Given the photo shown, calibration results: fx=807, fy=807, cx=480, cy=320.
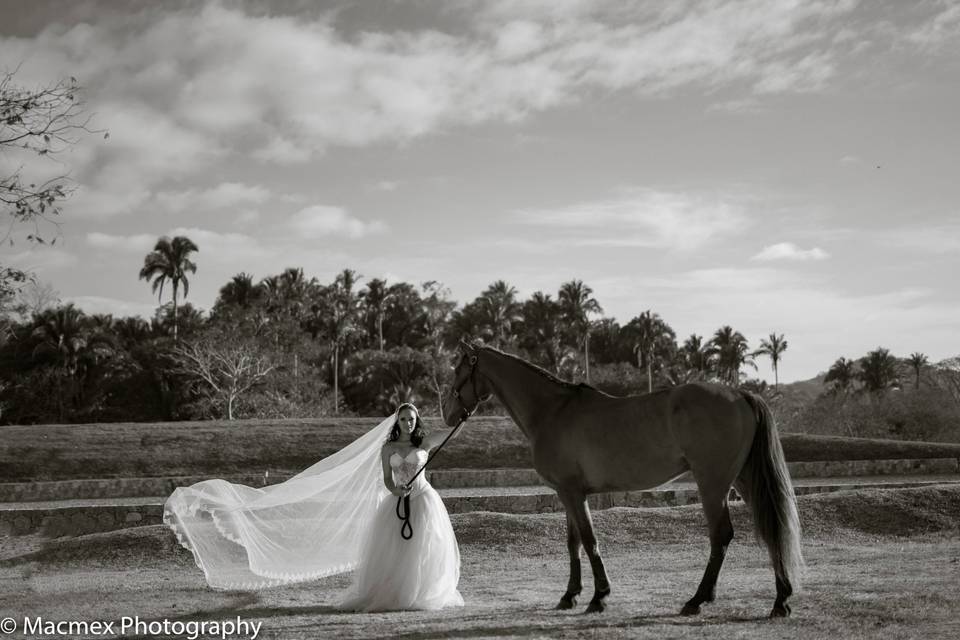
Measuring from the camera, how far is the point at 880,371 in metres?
68.2

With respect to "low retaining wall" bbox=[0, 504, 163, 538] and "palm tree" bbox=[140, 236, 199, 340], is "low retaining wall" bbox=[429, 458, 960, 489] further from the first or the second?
"palm tree" bbox=[140, 236, 199, 340]

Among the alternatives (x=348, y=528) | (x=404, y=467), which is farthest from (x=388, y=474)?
(x=348, y=528)

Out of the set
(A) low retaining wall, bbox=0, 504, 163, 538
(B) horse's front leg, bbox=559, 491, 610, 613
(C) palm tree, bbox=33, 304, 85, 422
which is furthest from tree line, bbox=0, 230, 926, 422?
(B) horse's front leg, bbox=559, 491, 610, 613

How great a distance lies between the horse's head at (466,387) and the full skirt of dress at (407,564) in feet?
3.17

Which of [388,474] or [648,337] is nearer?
[388,474]

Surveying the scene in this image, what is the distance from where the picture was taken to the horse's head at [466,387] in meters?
9.02

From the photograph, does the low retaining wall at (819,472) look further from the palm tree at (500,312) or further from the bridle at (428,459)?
the palm tree at (500,312)

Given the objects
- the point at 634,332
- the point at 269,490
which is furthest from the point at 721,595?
the point at 634,332

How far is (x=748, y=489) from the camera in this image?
24.9 feet

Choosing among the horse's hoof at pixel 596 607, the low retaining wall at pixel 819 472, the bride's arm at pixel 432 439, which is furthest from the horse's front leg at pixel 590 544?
the low retaining wall at pixel 819 472

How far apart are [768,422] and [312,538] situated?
17.9 ft

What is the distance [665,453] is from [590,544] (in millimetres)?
1208

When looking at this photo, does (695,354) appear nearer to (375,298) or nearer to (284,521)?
(375,298)

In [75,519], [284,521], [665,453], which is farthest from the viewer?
[75,519]
